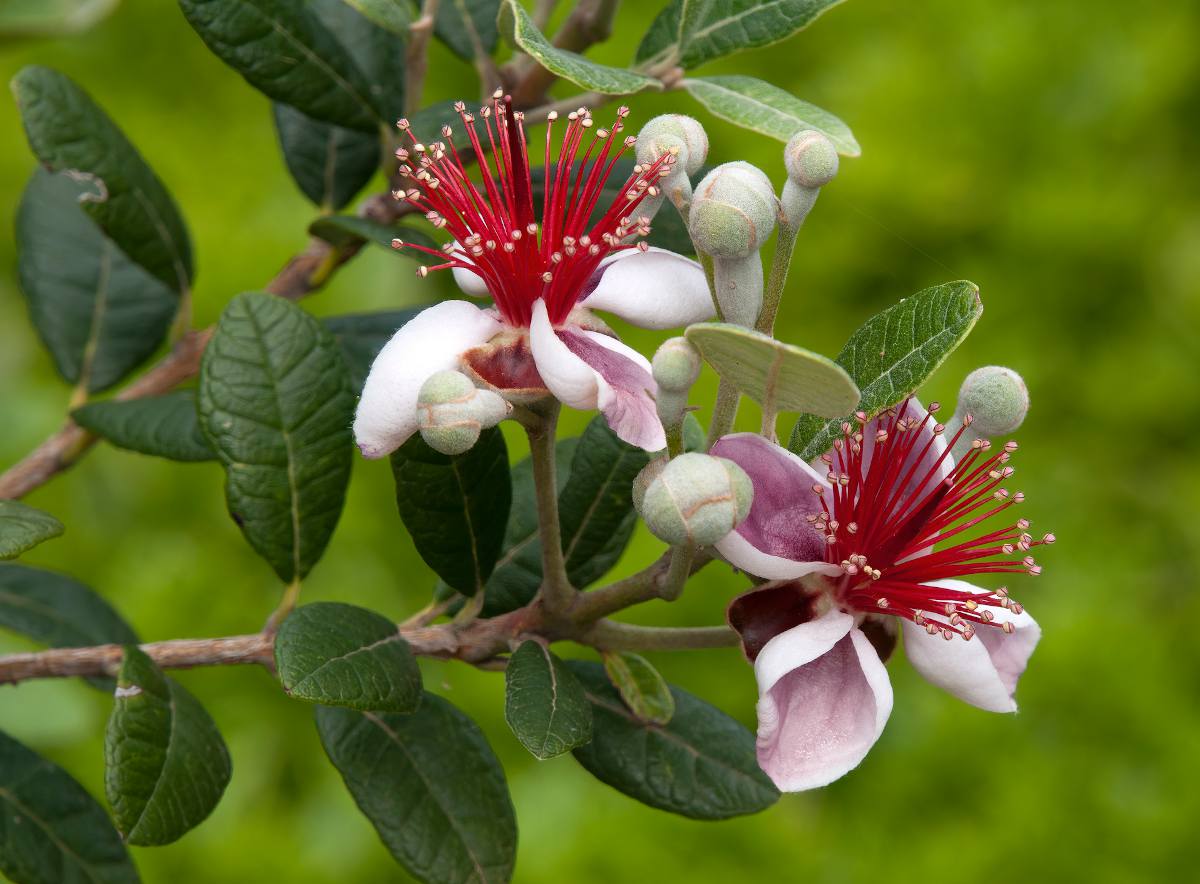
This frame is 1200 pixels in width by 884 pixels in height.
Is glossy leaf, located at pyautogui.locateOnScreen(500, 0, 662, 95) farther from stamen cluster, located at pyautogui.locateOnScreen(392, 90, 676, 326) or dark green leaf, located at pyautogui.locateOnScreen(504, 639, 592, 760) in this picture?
dark green leaf, located at pyautogui.locateOnScreen(504, 639, 592, 760)

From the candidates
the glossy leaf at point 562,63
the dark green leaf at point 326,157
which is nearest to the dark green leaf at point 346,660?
the glossy leaf at point 562,63

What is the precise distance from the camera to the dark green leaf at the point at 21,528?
1.93 ft

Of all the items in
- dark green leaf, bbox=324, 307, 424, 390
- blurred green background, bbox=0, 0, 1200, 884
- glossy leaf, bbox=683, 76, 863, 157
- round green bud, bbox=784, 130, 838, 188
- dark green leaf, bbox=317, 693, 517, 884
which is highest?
round green bud, bbox=784, 130, 838, 188

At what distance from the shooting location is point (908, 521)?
2.08 ft

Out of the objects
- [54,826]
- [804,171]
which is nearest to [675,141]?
[804,171]

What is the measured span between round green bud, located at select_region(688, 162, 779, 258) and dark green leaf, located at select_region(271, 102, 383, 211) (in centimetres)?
45

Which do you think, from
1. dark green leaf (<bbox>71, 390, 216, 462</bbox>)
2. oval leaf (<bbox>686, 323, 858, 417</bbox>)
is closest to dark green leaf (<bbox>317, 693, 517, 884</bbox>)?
dark green leaf (<bbox>71, 390, 216, 462</bbox>)

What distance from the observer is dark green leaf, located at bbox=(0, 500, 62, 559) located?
589 millimetres

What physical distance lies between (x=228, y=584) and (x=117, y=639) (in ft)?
2.83

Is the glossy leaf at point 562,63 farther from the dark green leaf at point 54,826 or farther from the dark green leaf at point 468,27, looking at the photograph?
the dark green leaf at point 54,826

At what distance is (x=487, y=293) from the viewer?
2.21 feet

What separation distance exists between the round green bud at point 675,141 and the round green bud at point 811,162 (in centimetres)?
4

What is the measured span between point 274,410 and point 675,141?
25 cm

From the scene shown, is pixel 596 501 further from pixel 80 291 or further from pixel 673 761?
pixel 80 291
